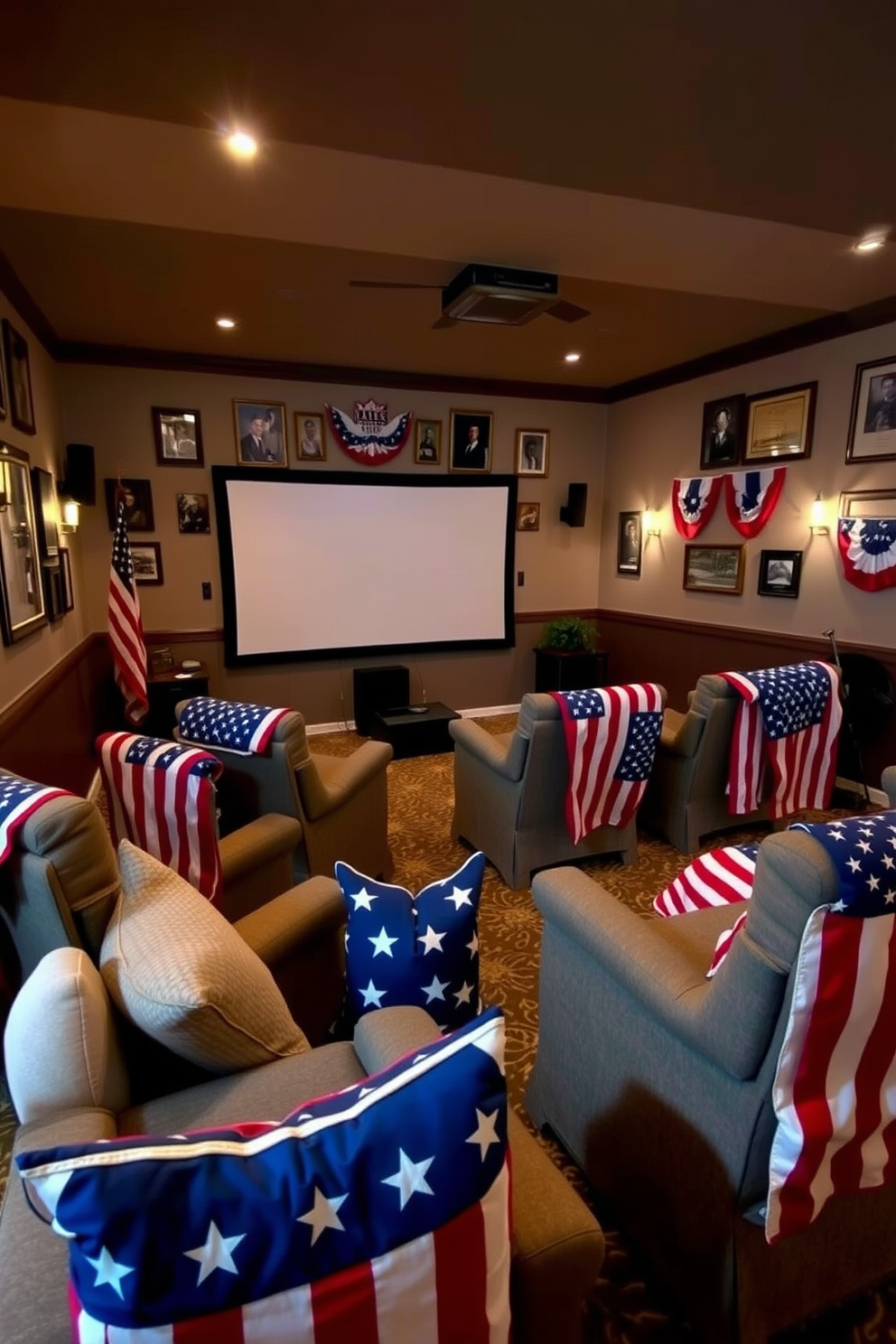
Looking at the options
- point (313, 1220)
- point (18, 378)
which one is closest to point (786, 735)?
point (313, 1220)

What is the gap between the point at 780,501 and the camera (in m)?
4.75

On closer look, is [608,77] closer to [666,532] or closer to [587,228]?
[587,228]

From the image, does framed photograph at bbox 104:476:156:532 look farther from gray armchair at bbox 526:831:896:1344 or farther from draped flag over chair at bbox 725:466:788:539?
gray armchair at bbox 526:831:896:1344

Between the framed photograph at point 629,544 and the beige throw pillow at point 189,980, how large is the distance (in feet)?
18.1

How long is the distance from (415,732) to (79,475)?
2982mm

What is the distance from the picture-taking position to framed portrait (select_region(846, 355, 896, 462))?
3.98m

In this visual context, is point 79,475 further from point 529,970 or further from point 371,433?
point 529,970

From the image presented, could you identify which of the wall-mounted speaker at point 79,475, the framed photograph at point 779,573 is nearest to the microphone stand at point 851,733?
the framed photograph at point 779,573

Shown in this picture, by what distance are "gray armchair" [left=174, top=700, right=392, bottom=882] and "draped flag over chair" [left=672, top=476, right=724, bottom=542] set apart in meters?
3.65

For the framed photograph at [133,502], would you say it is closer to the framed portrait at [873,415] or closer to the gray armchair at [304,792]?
the gray armchair at [304,792]

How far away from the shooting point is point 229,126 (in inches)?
83.2

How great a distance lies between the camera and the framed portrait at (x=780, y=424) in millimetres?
4488

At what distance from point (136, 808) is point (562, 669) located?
434 centimetres

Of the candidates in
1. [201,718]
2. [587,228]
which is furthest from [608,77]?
[201,718]
